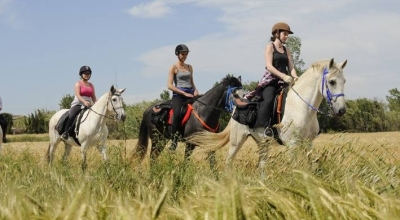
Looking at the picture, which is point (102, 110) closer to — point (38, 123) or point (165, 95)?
point (165, 95)

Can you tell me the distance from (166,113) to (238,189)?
9358mm

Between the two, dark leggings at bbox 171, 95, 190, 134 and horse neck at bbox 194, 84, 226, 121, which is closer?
horse neck at bbox 194, 84, 226, 121

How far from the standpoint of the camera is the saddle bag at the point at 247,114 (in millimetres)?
8770

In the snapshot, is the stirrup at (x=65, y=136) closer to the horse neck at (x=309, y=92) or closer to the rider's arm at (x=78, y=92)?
the rider's arm at (x=78, y=92)

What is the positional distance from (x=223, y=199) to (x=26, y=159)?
22.2 ft

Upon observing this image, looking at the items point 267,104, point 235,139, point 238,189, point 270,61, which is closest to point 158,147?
point 235,139

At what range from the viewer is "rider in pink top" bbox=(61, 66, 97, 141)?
482 inches

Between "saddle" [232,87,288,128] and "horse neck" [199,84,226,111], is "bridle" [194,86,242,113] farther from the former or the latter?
"saddle" [232,87,288,128]

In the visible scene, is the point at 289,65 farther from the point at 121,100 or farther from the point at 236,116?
the point at 121,100

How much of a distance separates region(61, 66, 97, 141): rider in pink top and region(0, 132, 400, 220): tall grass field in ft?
12.6

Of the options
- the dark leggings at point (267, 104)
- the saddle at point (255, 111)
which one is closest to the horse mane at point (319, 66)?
the saddle at point (255, 111)

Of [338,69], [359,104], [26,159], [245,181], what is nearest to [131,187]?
[245,181]

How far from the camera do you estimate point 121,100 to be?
1205 centimetres

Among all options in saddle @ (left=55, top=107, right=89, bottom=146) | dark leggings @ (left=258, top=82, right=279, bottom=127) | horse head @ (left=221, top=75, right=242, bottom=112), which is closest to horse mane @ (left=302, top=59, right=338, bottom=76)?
dark leggings @ (left=258, top=82, right=279, bottom=127)
